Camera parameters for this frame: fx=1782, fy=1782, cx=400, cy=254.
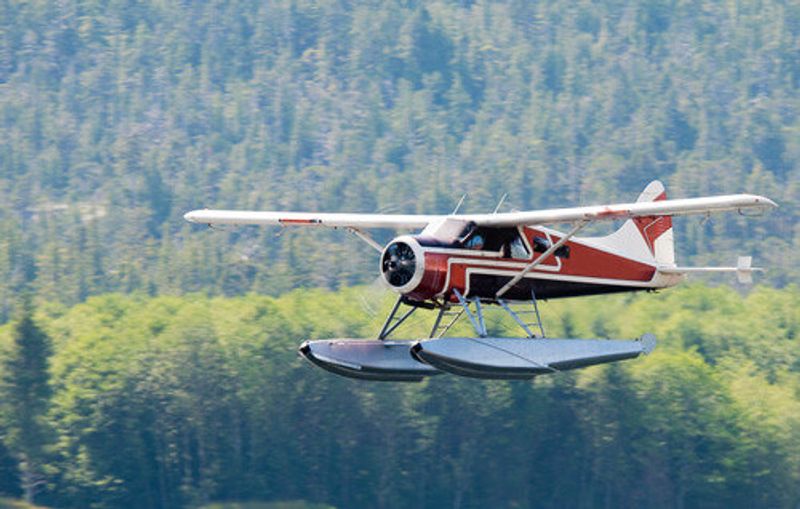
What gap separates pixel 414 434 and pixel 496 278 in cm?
4916

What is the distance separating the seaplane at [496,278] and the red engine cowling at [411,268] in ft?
0.05

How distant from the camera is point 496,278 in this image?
92.0ft

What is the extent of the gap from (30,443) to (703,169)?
410ft

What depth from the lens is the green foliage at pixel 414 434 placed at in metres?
74.8

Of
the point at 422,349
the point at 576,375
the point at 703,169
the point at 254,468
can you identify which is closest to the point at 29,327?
the point at 254,468

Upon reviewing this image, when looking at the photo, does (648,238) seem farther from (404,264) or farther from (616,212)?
(404,264)

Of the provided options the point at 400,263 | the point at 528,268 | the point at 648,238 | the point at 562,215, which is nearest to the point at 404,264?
the point at 400,263

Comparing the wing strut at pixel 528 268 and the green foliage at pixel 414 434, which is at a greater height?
the wing strut at pixel 528 268

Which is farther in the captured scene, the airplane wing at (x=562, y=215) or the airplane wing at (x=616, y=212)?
→ the airplane wing at (x=616, y=212)

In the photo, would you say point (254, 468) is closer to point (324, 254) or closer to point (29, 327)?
point (29, 327)

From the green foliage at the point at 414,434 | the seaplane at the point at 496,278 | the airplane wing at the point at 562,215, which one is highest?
the airplane wing at the point at 562,215

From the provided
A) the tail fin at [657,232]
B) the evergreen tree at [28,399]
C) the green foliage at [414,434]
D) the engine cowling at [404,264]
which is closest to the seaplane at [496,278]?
the engine cowling at [404,264]

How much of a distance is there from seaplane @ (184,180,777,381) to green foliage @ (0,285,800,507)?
42687mm

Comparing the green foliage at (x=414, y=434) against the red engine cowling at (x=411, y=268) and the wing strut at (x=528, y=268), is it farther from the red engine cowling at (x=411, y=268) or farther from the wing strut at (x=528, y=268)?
the red engine cowling at (x=411, y=268)
